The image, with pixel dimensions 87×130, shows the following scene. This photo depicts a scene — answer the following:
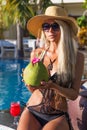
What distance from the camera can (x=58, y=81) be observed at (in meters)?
2.54

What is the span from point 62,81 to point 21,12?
16340 millimetres

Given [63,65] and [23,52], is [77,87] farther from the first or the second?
[23,52]

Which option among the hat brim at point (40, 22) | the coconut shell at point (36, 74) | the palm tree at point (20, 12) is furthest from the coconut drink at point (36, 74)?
the palm tree at point (20, 12)

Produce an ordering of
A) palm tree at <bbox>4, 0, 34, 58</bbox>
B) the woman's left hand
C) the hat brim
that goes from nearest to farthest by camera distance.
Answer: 1. the woman's left hand
2. the hat brim
3. palm tree at <bbox>4, 0, 34, 58</bbox>

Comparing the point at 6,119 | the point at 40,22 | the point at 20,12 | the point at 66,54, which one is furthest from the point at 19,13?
the point at 66,54

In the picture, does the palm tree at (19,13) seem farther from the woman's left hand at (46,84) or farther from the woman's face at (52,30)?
the woman's left hand at (46,84)

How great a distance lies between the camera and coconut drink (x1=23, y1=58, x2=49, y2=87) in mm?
2447

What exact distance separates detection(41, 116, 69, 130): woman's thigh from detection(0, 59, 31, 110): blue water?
3.95 m

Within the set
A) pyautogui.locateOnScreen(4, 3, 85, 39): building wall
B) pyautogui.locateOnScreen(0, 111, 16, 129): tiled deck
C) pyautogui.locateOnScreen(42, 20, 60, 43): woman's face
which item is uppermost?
pyautogui.locateOnScreen(42, 20, 60, 43): woman's face

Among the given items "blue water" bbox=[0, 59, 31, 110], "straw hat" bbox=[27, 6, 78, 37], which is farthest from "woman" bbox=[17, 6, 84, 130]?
"blue water" bbox=[0, 59, 31, 110]

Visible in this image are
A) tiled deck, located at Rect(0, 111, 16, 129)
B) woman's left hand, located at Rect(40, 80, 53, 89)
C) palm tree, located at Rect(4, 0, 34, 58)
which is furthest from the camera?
palm tree, located at Rect(4, 0, 34, 58)

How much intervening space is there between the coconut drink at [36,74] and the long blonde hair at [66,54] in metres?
0.13

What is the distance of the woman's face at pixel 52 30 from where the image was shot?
8.64 feet

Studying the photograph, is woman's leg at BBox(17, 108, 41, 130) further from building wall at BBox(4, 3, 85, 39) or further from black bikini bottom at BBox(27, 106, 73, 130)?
building wall at BBox(4, 3, 85, 39)
